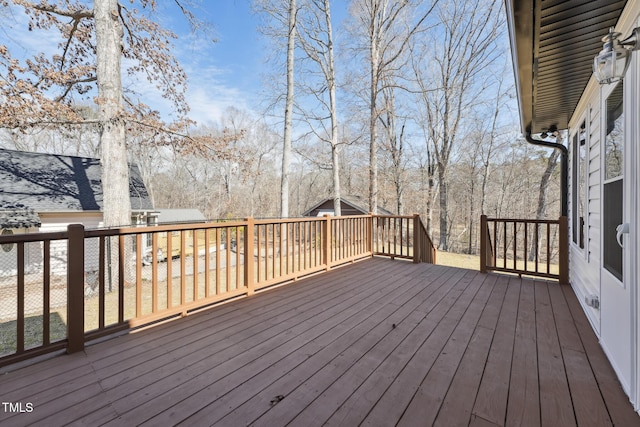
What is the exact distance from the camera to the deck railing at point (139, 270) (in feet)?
6.65

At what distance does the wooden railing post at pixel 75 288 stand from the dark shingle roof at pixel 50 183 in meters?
9.16

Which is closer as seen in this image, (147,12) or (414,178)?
(147,12)

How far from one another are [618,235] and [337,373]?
6.53 feet

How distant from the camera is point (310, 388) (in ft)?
5.44

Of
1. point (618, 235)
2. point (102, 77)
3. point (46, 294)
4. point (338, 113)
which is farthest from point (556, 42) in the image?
point (338, 113)

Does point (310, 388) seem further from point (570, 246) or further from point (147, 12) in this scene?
point (147, 12)

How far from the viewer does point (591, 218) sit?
2797 millimetres

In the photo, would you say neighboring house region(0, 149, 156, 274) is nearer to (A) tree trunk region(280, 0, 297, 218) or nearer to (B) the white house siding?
(A) tree trunk region(280, 0, 297, 218)

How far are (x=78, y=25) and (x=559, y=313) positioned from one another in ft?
34.4

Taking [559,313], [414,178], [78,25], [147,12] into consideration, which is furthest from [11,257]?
[414,178]

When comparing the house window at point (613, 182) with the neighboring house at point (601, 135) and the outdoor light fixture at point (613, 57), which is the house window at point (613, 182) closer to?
the neighboring house at point (601, 135)

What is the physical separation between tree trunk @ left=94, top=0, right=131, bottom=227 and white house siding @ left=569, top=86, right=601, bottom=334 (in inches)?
304

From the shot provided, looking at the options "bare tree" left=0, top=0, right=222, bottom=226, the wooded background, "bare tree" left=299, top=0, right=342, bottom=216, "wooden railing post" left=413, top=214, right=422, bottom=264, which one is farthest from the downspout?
"bare tree" left=0, top=0, right=222, bottom=226

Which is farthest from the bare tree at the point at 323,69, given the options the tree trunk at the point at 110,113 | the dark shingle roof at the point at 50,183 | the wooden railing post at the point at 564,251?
the dark shingle roof at the point at 50,183
